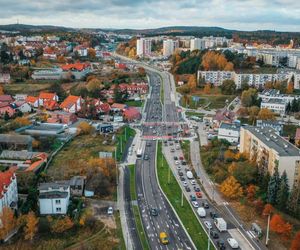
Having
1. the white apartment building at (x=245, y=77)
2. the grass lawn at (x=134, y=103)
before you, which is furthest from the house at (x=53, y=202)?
the white apartment building at (x=245, y=77)

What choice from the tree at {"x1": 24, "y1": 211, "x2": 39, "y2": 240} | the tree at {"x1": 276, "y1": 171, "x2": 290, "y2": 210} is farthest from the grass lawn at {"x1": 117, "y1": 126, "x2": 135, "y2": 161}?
the tree at {"x1": 276, "y1": 171, "x2": 290, "y2": 210}

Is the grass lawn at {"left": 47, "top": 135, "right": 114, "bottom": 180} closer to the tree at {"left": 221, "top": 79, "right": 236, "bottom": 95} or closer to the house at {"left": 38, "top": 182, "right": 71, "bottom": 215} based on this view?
the house at {"left": 38, "top": 182, "right": 71, "bottom": 215}

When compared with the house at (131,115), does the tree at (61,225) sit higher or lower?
lower

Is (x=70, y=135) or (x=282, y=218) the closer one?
(x=282, y=218)

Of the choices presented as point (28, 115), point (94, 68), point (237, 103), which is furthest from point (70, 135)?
point (94, 68)

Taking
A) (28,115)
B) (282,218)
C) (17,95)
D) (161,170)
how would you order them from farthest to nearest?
(17,95) < (28,115) < (161,170) < (282,218)

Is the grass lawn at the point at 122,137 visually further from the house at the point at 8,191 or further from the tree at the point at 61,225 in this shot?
the tree at the point at 61,225

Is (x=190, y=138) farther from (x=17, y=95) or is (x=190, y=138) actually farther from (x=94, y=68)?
(x=94, y=68)
